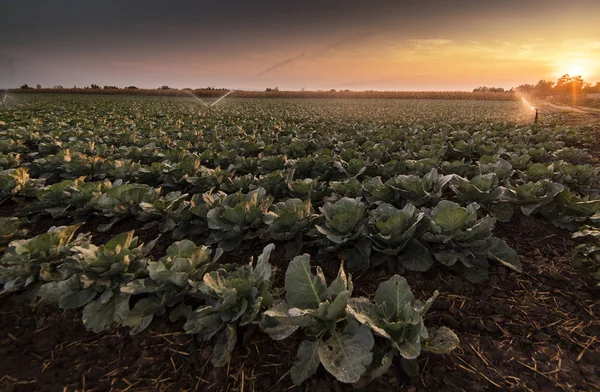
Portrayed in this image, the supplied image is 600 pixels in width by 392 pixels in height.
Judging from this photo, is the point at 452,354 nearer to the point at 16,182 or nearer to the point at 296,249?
the point at 296,249

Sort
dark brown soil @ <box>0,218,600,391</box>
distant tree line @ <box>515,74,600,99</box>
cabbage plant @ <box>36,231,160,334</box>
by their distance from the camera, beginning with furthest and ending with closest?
distant tree line @ <box>515,74,600,99</box> < cabbage plant @ <box>36,231,160,334</box> < dark brown soil @ <box>0,218,600,391</box>

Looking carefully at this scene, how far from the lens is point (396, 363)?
6.57ft

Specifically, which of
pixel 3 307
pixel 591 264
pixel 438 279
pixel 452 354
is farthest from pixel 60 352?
pixel 591 264

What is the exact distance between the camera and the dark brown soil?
1924 mm

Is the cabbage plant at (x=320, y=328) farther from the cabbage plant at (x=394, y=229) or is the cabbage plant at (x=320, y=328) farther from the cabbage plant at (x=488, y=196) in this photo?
the cabbage plant at (x=488, y=196)

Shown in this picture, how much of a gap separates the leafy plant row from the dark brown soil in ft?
0.39

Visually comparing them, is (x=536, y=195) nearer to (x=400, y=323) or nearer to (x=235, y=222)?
(x=400, y=323)

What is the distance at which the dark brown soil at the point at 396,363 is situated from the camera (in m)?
1.92

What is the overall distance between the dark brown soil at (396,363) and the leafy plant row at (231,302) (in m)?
0.12

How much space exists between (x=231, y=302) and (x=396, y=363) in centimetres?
113

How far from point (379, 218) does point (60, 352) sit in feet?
8.85

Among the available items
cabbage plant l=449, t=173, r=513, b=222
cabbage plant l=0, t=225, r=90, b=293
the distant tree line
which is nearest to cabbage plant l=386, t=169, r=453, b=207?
cabbage plant l=449, t=173, r=513, b=222

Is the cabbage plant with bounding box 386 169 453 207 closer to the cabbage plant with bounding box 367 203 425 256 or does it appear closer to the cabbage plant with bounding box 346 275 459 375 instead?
the cabbage plant with bounding box 367 203 425 256

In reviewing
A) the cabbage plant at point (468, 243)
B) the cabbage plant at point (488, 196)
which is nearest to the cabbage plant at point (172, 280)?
the cabbage plant at point (468, 243)
